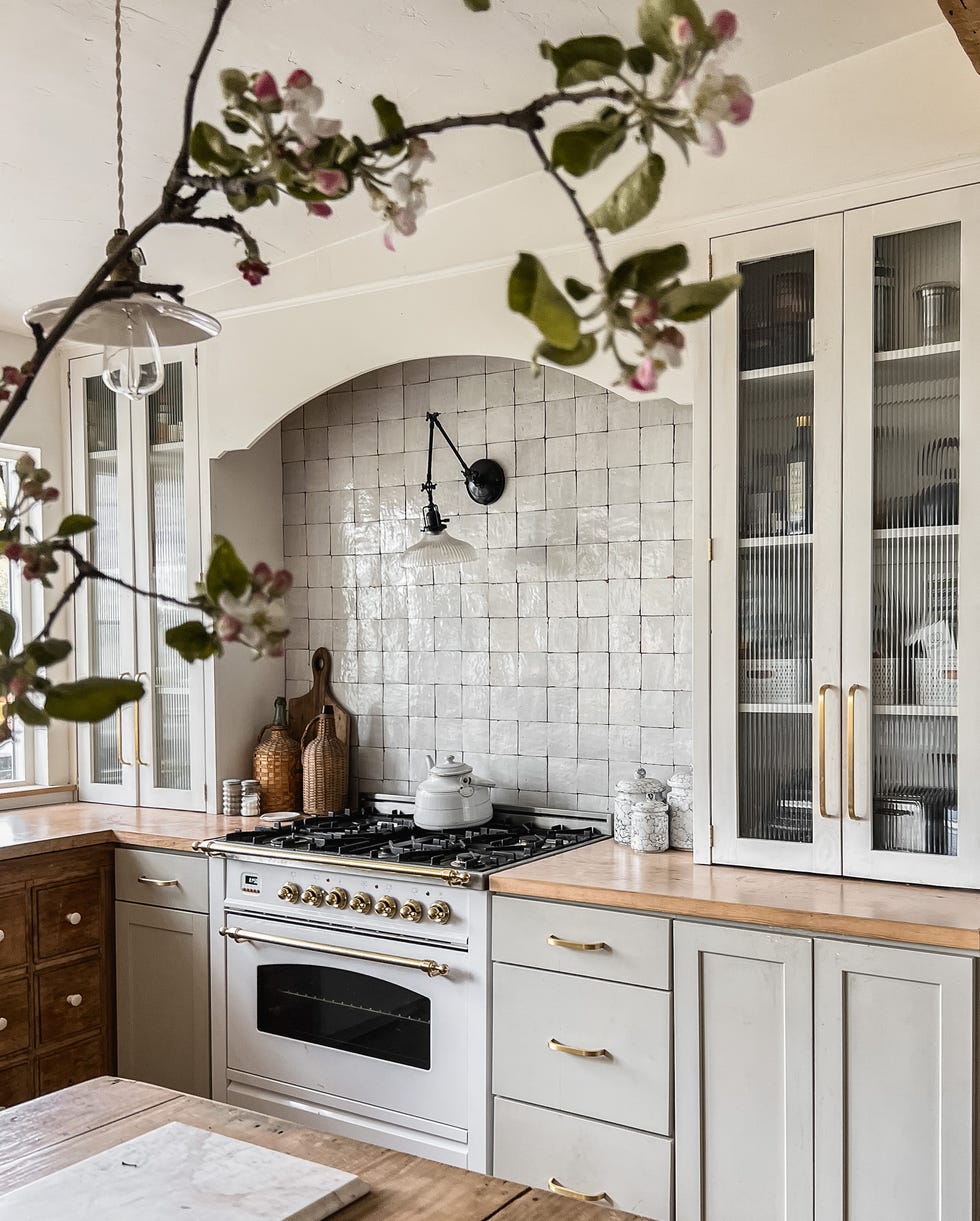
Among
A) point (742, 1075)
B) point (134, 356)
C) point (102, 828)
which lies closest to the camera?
point (134, 356)

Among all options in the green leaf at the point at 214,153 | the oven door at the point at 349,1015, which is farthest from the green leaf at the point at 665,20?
the oven door at the point at 349,1015

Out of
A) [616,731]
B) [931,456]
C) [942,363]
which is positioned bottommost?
[616,731]

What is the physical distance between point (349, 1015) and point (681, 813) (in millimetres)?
1029

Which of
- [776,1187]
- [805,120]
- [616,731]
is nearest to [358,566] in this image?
[616,731]

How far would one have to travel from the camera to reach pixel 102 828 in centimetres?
351

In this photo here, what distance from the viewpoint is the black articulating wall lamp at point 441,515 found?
11.0 feet

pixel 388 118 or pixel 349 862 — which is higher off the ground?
pixel 388 118

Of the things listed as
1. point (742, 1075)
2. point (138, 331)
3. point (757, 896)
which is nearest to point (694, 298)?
point (138, 331)

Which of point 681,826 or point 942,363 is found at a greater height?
point 942,363

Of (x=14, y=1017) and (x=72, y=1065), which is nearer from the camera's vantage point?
(x=14, y=1017)

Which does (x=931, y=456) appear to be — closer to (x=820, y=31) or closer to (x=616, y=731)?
(x=820, y=31)

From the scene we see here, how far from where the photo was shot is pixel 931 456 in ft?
8.30

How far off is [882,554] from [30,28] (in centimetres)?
221

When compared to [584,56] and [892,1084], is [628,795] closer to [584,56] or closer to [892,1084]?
[892,1084]
